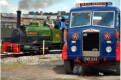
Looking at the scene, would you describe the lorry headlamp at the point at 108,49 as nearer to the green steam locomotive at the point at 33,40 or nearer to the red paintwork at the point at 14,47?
the green steam locomotive at the point at 33,40

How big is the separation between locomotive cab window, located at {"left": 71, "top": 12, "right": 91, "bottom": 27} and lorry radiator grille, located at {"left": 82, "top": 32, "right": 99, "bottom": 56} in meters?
0.51

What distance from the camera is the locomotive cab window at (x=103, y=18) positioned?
12.7 m

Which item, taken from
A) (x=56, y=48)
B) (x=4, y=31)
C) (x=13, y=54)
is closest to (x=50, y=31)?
(x=56, y=48)

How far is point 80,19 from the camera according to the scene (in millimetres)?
13219

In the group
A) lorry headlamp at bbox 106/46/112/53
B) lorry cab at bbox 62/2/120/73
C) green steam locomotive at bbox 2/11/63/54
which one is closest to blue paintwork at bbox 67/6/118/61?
lorry cab at bbox 62/2/120/73

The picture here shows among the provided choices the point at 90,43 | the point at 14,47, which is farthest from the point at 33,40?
the point at 90,43

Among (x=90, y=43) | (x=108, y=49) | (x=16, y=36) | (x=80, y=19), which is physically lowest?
(x=108, y=49)

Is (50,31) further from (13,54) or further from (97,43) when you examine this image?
(97,43)

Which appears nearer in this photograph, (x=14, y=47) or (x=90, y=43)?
(x=90, y=43)

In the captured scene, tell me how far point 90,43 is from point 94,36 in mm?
344

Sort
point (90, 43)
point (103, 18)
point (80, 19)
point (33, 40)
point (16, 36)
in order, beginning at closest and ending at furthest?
1. point (90, 43)
2. point (103, 18)
3. point (80, 19)
4. point (16, 36)
5. point (33, 40)

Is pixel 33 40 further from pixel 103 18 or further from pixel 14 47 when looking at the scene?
pixel 103 18

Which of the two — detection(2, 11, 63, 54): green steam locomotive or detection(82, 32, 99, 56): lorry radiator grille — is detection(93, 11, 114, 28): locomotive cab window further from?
detection(2, 11, 63, 54): green steam locomotive

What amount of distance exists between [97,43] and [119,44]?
31.9 inches
